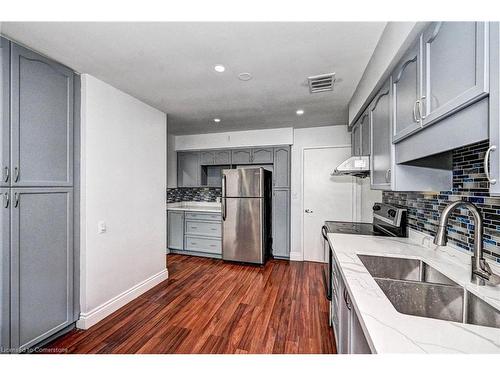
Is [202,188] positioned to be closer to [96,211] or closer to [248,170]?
[248,170]

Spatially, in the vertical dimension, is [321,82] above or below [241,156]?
above

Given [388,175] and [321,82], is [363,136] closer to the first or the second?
[321,82]

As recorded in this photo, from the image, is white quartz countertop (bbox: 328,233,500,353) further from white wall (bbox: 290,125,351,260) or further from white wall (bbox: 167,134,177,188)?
white wall (bbox: 167,134,177,188)

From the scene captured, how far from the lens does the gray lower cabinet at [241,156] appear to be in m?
3.96

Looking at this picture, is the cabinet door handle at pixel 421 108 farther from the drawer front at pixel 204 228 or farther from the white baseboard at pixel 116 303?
the drawer front at pixel 204 228

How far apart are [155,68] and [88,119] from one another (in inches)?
30.5

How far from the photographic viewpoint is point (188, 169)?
170 inches

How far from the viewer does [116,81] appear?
2.10 m

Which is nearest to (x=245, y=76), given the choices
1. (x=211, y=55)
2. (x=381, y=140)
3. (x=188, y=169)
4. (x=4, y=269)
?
(x=211, y=55)

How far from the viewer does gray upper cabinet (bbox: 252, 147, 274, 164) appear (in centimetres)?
387

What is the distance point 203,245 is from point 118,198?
1992 mm

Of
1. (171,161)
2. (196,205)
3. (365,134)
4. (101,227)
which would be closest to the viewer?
(101,227)

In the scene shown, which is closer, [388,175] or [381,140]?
[388,175]
